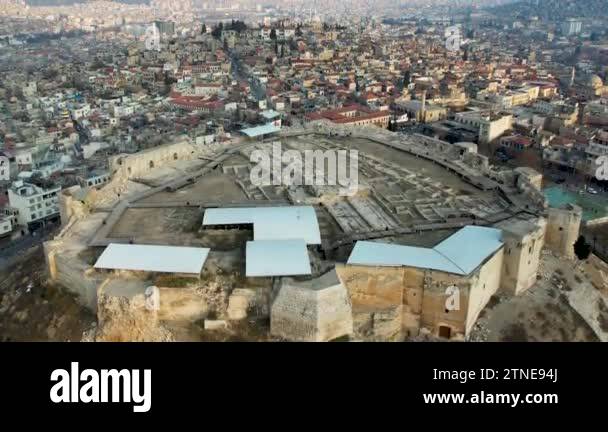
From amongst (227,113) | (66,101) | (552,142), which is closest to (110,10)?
(66,101)

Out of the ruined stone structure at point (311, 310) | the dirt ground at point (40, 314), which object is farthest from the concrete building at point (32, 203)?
the ruined stone structure at point (311, 310)

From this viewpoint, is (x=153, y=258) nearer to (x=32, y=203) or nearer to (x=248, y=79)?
(x=32, y=203)

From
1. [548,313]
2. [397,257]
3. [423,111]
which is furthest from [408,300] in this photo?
[423,111]

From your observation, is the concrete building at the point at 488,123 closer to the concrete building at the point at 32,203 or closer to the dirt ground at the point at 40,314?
the concrete building at the point at 32,203

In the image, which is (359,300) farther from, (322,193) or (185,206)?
(185,206)

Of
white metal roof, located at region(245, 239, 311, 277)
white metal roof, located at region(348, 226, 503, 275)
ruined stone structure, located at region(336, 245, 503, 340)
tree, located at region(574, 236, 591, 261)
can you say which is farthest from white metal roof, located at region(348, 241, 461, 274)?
tree, located at region(574, 236, 591, 261)

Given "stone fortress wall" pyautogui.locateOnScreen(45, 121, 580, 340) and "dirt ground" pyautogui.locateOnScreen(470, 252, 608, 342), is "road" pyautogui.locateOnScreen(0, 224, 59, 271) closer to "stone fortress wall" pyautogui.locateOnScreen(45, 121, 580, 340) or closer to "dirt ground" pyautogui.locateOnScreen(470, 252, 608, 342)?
"stone fortress wall" pyautogui.locateOnScreen(45, 121, 580, 340)
